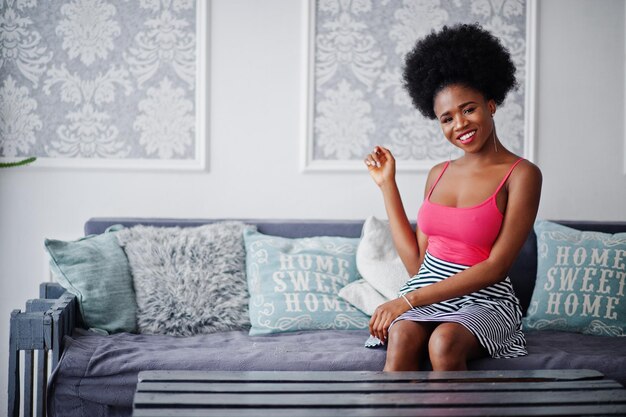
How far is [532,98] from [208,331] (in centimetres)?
179

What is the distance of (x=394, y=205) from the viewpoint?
2.27 meters

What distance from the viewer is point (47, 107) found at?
9.84 feet

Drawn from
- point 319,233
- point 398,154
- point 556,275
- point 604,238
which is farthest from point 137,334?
point 604,238

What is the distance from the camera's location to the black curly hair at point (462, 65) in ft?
7.18

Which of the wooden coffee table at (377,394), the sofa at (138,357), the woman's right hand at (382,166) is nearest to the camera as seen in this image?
the wooden coffee table at (377,394)

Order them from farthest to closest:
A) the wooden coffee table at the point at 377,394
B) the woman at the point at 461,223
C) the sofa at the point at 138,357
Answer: the sofa at the point at 138,357 < the woman at the point at 461,223 < the wooden coffee table at the point at 377,394

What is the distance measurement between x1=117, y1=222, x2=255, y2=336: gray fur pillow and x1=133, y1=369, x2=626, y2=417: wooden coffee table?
2.97 ft

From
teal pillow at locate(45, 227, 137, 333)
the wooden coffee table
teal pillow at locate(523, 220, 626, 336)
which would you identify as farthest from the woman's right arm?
teal pillow at locate(45, 227, 137, 333)

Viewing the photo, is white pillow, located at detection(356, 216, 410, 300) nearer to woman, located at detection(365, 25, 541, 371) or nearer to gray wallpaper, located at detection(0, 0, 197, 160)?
woman, located at detection(365, 25, 541, 371)

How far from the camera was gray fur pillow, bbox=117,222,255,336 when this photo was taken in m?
2.49

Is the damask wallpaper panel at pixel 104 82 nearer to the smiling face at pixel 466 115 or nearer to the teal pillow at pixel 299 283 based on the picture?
the teal pillow at pixel 299 283

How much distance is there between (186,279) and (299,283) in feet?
1.39

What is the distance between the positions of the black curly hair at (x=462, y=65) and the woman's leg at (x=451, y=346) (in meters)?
0.78

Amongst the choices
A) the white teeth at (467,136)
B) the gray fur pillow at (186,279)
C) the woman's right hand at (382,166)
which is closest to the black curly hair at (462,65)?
the white teeth at (467,136)
